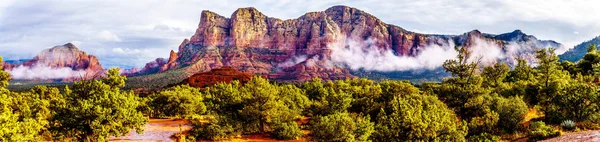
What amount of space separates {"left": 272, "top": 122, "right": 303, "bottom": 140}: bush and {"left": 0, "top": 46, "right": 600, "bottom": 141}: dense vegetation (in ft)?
0.35

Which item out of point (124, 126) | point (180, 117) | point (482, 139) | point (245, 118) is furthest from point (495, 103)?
point (180, 117)

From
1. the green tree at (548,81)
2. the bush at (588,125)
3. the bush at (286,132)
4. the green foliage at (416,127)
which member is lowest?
the bush at (286,132)

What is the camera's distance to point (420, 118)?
891 inches

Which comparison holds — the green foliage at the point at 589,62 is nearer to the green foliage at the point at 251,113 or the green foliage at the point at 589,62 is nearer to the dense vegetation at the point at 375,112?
the dense vegetation at the point at 375,112

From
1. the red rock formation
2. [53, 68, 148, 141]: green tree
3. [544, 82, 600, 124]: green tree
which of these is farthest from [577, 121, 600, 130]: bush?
the red rock formation

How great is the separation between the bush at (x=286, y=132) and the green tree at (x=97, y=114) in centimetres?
1649

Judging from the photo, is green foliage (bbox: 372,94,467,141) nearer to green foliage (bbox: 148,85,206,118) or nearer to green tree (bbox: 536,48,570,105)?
green tree (bbox: 536,48,570,105)

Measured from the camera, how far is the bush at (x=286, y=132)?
41.1 m

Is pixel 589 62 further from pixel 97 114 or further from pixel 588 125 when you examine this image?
pixel 97 114

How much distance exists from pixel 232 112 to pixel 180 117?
32.4 meters

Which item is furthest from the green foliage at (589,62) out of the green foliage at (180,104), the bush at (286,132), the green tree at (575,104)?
the green foliage at (180,104)

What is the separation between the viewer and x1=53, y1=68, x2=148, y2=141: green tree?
2591cm

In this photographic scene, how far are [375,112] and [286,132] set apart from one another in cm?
968

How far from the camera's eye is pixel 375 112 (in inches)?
1531
